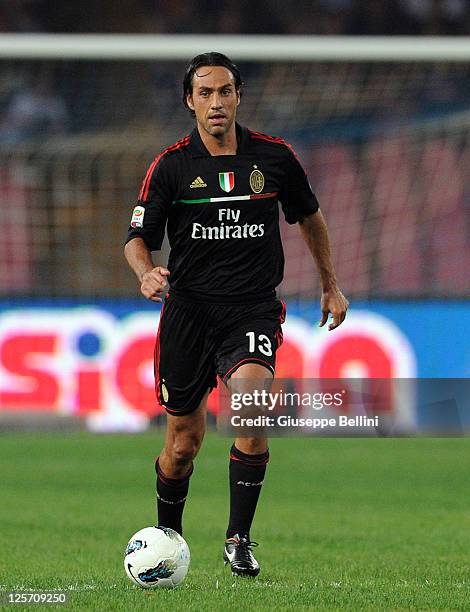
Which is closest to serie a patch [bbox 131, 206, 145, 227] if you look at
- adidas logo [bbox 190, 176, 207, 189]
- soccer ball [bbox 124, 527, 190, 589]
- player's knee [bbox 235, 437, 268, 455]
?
Result: adidas logo [bbox 190, 176, 207, 189]

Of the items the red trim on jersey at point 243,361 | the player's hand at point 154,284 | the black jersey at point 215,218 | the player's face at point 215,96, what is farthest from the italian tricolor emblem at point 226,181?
the red trim on jersey at point 243,361

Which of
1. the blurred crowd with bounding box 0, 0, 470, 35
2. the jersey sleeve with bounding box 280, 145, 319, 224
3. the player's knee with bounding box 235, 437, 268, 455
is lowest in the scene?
→ the player's knee with bounding box 235, 437, 268, 455

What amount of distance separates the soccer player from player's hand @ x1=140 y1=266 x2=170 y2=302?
25 cm

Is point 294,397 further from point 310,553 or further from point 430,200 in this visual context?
point 430,200

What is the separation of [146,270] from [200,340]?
0.44 metres

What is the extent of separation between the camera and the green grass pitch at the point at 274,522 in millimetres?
4746

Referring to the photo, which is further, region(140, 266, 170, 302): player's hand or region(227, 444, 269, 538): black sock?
region(227, 444, 269, 538): black sock

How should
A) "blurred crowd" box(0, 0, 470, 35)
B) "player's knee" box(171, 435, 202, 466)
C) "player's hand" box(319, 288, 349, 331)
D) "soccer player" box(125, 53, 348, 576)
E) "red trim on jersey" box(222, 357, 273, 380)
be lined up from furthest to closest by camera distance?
"blurred crowd" box(0, 0, 470, 35) → "player's hand" box(319, 288, 349, 331) → "player's knee" box(171, 435, 202, 466) → "soccer player" box(125, 53, 348, 576) → "red trim on jersey" box(222, 357, 273, 380)

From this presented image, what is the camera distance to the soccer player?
17.0ft

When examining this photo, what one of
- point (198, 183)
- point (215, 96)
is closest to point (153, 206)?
point (198, 183)

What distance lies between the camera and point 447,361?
11.2 metres

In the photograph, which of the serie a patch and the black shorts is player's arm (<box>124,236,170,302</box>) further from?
the black shorts

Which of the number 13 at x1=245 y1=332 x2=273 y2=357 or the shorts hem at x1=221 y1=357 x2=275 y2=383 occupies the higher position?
the number 13 at x1=245 y1=332 x2=273 y2=357

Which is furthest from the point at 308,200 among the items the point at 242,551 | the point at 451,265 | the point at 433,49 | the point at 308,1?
the point at 308,1
